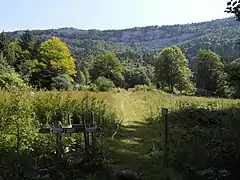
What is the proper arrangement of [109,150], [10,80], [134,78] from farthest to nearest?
[134,78] → [10,80] → [109,150]

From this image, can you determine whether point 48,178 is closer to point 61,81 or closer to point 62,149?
point 62,149

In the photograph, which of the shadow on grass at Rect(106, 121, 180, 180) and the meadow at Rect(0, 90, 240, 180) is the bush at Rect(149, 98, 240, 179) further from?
the shadow on grass at Rect(106, 121, 180, 180)

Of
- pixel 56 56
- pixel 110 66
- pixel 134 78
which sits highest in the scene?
pixel 56 56

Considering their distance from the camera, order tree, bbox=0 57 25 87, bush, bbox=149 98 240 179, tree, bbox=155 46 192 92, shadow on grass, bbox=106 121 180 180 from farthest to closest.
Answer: tree, bbox=155 46 192 92 < tree, bbox=0 57 25 87 < bush, bbox=149 98 240 179 < shadow on grass, bbox=106 121 180 180

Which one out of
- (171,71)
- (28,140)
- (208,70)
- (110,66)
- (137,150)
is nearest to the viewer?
(28,140)

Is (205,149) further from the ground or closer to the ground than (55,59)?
closer to the ground

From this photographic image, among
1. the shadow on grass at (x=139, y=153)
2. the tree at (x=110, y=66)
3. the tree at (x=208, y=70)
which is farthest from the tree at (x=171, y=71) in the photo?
the shadow on grass at (x=139, y=153)

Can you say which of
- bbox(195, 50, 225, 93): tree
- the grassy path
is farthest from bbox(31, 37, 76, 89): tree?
the grassy path

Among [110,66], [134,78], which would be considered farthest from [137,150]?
[134,78]

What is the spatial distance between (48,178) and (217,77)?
195ft

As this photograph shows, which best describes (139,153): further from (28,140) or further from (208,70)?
(208,70)

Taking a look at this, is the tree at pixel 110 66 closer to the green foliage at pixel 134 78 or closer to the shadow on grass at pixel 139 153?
the green foliage at pixel 134 78

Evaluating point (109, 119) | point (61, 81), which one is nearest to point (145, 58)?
point (61, 81)

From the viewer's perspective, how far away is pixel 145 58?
6407 inches
